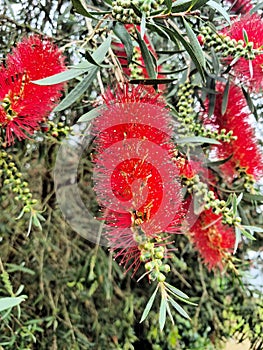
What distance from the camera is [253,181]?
0.98 m

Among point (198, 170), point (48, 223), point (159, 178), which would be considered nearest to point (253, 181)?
point (198, 170)

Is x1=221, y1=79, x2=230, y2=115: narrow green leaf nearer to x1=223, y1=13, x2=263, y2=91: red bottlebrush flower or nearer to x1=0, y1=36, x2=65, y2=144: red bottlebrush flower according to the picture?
x1=223, y1=13, x2=263, y2=91: red bottlebrush flower

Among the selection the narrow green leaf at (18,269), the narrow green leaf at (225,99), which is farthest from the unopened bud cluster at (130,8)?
the narrow green leaf at (18,269)

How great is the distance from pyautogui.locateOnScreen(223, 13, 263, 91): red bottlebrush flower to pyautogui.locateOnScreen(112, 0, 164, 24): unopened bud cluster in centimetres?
21

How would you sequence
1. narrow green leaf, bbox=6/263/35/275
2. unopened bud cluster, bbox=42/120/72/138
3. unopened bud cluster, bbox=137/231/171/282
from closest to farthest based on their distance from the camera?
unopened bud cluster, bbox=137/231/171/282, unopened bud cluster, bbox=42/120/72/138, narrow green leaf, bbox=6/263/35/275

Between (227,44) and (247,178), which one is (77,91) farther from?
(247,178)

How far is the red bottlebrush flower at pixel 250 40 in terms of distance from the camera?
76 cm

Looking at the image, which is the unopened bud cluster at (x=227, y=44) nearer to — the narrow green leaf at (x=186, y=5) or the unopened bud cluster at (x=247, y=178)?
the narrow green leaf at (x=186, y=5)

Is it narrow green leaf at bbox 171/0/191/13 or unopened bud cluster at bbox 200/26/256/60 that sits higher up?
narrow green leaf at bbox 171/0/191/13

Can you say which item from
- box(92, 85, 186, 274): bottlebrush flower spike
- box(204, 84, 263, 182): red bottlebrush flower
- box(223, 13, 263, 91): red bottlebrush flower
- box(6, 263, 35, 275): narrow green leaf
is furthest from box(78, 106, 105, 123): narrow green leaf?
box(6, 263, 35, 275): narrow green leaf

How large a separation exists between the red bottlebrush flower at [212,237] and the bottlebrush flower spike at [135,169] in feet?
0.98

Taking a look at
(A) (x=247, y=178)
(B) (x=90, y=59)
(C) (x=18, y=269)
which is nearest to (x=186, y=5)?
(B) (x=90, y=59)

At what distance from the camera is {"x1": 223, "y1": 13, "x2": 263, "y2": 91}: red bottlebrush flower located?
2.51 ft

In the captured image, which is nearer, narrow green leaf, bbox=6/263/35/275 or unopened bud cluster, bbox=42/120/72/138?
unopened bud cluster, bbox=42/120/72/138
